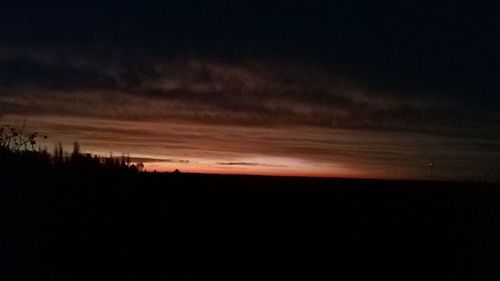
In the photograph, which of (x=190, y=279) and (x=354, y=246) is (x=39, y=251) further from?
(x=354, y=246)

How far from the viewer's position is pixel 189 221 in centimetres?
1177

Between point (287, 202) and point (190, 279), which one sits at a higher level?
point (287, 202)

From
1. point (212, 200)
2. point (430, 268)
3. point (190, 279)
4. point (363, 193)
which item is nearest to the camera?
point (190, 279)

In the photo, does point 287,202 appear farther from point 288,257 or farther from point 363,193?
point 363,193

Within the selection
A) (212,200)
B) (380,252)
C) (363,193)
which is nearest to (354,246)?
(380,252)

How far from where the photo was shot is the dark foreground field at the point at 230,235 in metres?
10.9

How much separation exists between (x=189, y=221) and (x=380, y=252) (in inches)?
119

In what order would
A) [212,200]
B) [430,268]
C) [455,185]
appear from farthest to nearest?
1. [455,185]
2. [212,200]
3. [430,268]

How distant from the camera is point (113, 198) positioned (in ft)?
39.6

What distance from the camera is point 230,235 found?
1157 centimetres

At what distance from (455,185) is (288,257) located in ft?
32.1

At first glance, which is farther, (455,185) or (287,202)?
(455,185)

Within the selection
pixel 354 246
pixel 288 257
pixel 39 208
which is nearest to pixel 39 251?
pixel 39 208

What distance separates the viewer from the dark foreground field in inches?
430
